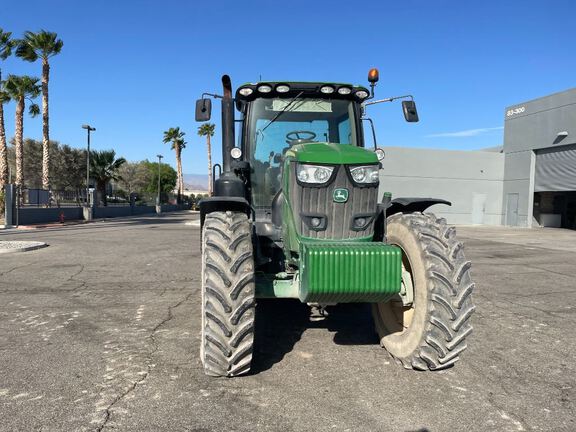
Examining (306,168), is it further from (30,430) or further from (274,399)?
(30,430)

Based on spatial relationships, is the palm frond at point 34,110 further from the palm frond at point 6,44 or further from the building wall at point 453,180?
the building wall at point 453,180

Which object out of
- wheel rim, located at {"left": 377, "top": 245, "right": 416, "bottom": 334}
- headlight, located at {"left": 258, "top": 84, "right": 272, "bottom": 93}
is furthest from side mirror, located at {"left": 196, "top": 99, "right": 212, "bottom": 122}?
wheel rim, located at {"left": 377, "top": 245, "right": 416, "bottom": 334}

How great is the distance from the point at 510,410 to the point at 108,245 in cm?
1373

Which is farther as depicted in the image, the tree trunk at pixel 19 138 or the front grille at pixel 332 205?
the tree trunk at pixel 19 138

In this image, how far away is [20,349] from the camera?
4543 mm

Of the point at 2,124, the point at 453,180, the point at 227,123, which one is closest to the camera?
the point at 227,123

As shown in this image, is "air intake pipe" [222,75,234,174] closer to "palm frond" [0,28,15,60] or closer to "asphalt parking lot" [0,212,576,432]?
"asphalt parking lot" [0,212,576,432]

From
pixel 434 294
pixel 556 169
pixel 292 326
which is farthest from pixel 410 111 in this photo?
pixel 556 169

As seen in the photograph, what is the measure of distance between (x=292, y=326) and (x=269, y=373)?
1.46 metres

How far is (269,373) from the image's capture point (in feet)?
12.8

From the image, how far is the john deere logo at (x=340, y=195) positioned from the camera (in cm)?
391

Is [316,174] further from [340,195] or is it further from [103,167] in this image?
[103,167]

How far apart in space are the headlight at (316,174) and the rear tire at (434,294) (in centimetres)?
87

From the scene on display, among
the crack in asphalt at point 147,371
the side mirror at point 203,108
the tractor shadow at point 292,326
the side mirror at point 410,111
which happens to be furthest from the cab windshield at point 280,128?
the crack in asphalt at point 147,371
